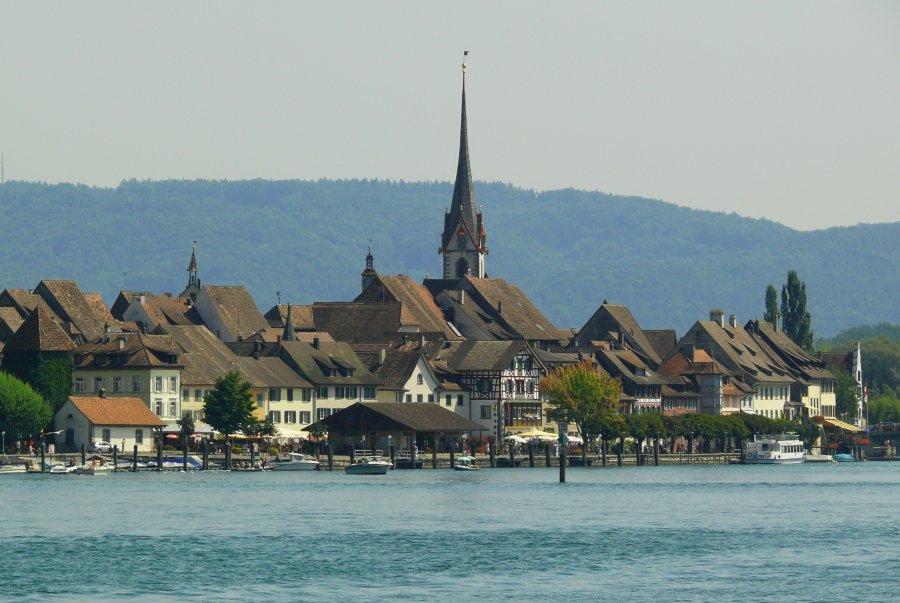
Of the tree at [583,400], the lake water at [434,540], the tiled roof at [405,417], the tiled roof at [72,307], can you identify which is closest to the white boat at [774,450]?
the tree at [583,400]

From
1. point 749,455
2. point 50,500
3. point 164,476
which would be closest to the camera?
point 50,500

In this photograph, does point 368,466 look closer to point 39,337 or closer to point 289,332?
point 39,337

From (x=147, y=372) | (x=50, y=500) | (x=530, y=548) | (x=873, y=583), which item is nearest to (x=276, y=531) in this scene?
(x=530, y=548)

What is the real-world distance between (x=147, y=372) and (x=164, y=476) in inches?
828

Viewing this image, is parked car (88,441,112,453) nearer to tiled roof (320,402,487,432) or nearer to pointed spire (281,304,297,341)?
tiled roof (320,402,487,432)

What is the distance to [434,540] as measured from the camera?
88688 millimetres

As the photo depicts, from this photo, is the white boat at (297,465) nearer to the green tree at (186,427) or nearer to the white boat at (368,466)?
the white boat at (368,466)

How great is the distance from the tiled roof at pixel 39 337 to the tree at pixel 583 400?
4026cm

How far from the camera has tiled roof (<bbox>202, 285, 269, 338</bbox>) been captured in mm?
185625

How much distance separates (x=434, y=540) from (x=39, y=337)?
6559 centimetres

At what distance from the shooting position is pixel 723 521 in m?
101

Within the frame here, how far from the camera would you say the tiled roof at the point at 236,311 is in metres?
186

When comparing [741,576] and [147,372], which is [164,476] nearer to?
[147,372]

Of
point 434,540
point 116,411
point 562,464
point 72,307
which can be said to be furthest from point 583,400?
point 434,540
